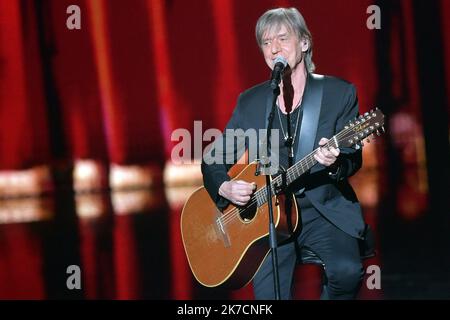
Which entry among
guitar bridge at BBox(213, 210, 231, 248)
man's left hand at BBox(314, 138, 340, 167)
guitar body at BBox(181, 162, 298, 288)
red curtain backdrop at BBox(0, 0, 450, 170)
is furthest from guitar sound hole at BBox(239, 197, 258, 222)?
red curtain backdrop at BBox(0, 0, 450, 170)

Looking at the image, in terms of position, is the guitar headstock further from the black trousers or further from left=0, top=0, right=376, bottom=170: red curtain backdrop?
left=0, top=0, right=376, bottom=170: red curtain backdrop

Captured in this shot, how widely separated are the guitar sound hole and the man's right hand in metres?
0.06

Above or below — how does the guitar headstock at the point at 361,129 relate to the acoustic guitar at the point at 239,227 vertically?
above

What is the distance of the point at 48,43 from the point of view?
704 cm

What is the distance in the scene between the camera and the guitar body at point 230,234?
3.23 meters

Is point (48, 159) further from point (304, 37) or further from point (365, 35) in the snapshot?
point (304, 37)

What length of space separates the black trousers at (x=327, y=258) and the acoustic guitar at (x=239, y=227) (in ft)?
0.29

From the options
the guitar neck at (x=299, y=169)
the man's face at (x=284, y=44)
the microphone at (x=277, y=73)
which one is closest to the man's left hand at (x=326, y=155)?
the guitar neck at (x=299, y=169)

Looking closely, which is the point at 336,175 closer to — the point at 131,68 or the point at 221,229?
the point at 221,229

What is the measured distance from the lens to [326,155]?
2.89 m

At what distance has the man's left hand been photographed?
2.87 meters

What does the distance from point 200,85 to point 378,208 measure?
2036 mm

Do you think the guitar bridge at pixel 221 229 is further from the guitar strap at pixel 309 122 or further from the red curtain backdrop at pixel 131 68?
the red curtain backdrop at pixel 131 68

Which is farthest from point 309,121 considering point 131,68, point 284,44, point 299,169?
point 131,68
